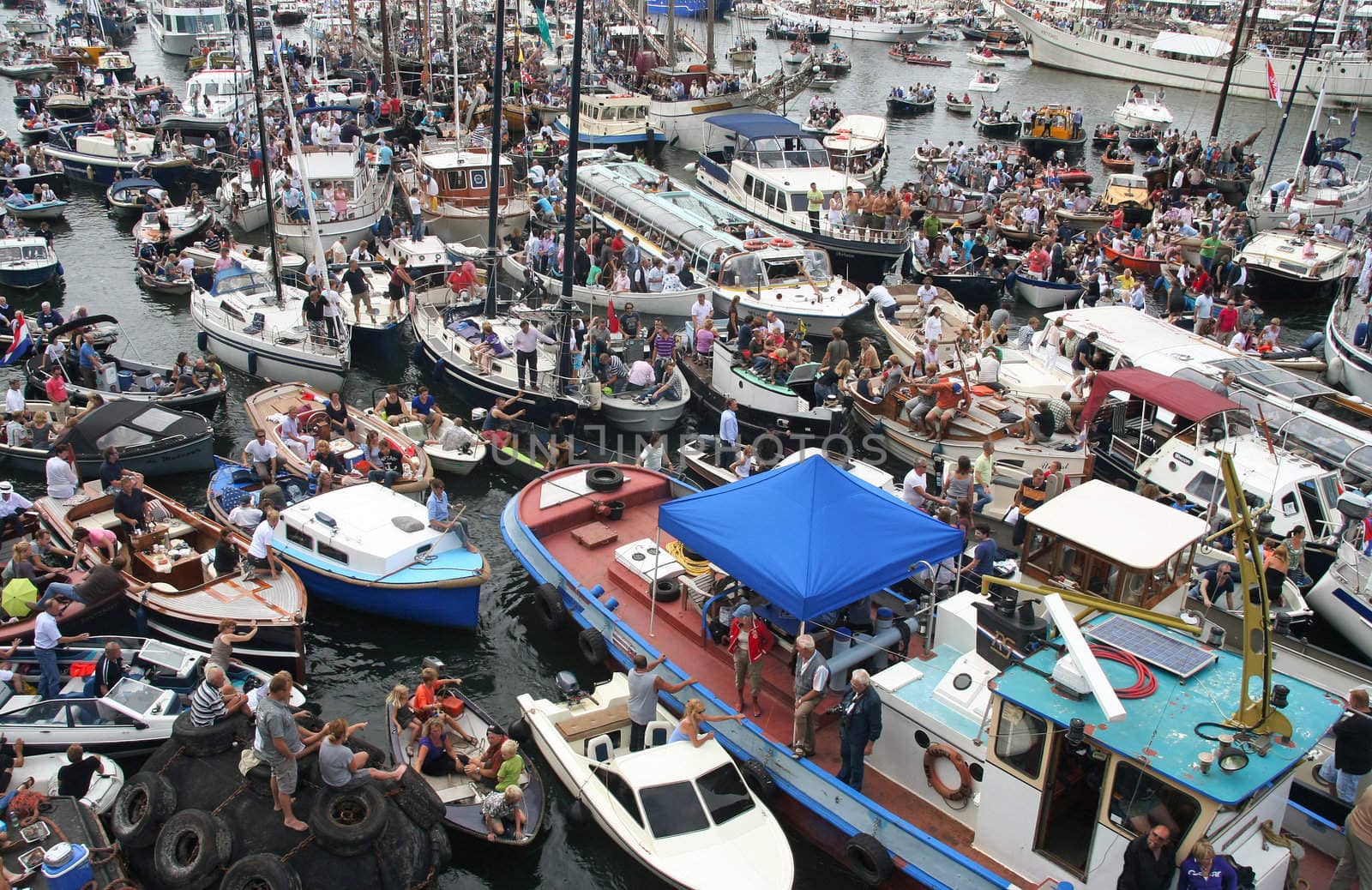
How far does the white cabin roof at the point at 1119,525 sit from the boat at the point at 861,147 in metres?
26.7

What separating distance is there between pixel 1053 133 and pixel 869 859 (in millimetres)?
47253

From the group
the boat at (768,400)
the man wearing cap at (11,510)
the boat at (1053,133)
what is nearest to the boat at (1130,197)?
the boat at (1053,133)

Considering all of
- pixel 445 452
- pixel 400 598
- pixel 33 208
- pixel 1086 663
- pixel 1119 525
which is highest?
pixel 1086 663

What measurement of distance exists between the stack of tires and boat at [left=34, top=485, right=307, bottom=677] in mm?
2973

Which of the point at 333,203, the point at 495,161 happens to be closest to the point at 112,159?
the point at 333,203

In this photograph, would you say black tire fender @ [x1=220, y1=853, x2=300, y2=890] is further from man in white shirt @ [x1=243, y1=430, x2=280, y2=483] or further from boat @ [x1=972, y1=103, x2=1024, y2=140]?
boat @ [x1=972, y1=103, x2=1024, y2=140]

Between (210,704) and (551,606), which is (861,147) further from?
(210,704)

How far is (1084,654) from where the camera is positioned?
9.70 m

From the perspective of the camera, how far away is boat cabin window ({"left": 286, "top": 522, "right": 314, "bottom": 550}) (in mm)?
16719

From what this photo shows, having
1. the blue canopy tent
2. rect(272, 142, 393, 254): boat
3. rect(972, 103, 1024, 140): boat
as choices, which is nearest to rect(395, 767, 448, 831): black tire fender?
the blue canopy tent

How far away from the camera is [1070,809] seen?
10844mm

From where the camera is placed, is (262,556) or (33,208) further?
(33,208)

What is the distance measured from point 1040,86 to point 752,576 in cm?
7228

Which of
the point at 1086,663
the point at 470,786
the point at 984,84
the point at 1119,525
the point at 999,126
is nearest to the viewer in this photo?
the point at 1086,663
